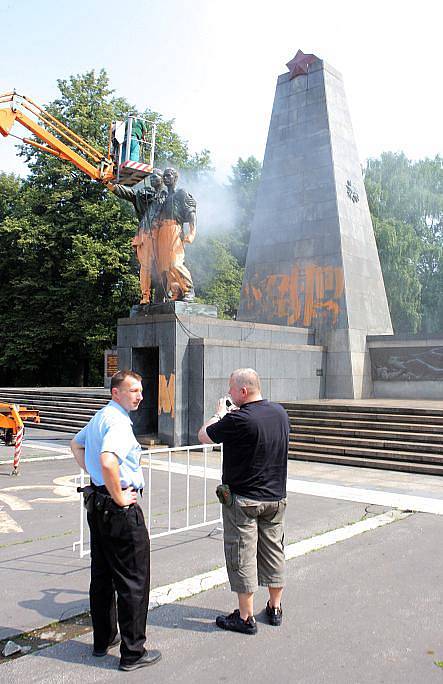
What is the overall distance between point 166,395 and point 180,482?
4008mm

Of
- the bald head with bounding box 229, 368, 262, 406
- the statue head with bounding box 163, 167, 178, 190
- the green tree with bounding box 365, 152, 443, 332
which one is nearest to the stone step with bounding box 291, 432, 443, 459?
the statue head with bounding box 163, 167, 178, 190

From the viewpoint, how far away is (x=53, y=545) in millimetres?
5863

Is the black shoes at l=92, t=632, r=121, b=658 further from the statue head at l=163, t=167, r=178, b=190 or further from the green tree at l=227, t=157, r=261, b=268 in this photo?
the green tree at l=227, t=157, r=261, b=268

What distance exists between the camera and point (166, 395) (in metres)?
13.2

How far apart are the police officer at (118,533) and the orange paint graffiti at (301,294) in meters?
14.6

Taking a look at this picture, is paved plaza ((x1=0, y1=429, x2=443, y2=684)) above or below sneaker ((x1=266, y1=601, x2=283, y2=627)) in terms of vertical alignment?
below

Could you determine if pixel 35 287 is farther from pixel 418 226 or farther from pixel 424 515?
pixel 424 515

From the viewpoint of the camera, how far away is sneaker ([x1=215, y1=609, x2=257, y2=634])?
154 inches

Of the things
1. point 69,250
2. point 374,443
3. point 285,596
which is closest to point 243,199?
point 69,250

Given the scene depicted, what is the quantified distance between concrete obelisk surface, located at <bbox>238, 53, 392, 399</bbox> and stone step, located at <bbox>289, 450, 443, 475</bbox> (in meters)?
5.66

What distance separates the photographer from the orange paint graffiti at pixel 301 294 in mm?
17766

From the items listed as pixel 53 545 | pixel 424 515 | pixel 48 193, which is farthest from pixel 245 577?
pixel 48 193

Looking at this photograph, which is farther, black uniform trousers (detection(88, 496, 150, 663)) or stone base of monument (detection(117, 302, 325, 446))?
stone base of monument (detection(117, 302, 325, 446))

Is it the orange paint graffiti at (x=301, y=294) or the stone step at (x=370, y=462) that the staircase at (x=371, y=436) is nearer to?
the stone step at (x=370, y=462)
